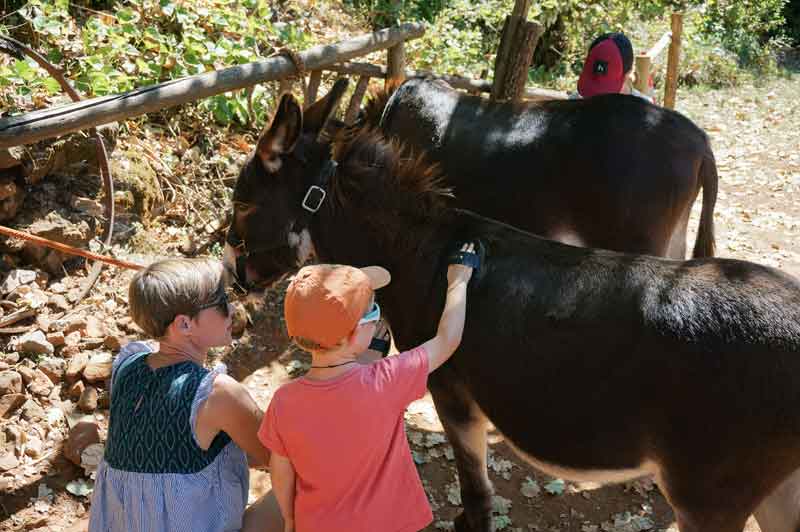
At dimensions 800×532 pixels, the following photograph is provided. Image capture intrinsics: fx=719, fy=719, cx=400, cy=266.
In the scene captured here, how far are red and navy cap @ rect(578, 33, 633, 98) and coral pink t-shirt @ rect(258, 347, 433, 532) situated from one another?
3.41 m

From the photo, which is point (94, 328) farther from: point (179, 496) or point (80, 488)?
point (179, 496)

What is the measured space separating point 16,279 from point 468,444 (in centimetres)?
316

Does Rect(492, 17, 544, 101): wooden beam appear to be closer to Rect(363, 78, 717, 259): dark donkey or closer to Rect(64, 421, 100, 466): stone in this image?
Rect(363, 78, 717, 259): dark donkey

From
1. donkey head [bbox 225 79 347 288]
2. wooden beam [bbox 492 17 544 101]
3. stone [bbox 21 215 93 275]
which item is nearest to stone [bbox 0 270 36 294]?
stone [bbox 21 215 93 275]

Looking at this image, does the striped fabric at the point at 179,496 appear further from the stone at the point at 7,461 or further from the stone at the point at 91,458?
the stone at the point at 7,461

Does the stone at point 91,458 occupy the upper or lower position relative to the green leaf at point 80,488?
upper

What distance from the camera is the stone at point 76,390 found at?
4.20m

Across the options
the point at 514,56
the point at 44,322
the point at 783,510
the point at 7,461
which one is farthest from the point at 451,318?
the point at 514,56

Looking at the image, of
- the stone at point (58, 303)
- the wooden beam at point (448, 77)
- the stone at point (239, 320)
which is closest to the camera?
the stone at point (58, 303)

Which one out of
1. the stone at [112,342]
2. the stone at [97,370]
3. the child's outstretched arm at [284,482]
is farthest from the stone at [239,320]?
the child's outstretched arm at [284,482]

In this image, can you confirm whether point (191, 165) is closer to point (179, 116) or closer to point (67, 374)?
point (179, 116)

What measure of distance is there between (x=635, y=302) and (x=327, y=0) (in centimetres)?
839

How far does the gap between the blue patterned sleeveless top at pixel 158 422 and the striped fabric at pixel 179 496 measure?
0.06ft

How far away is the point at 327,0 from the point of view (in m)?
9.84
